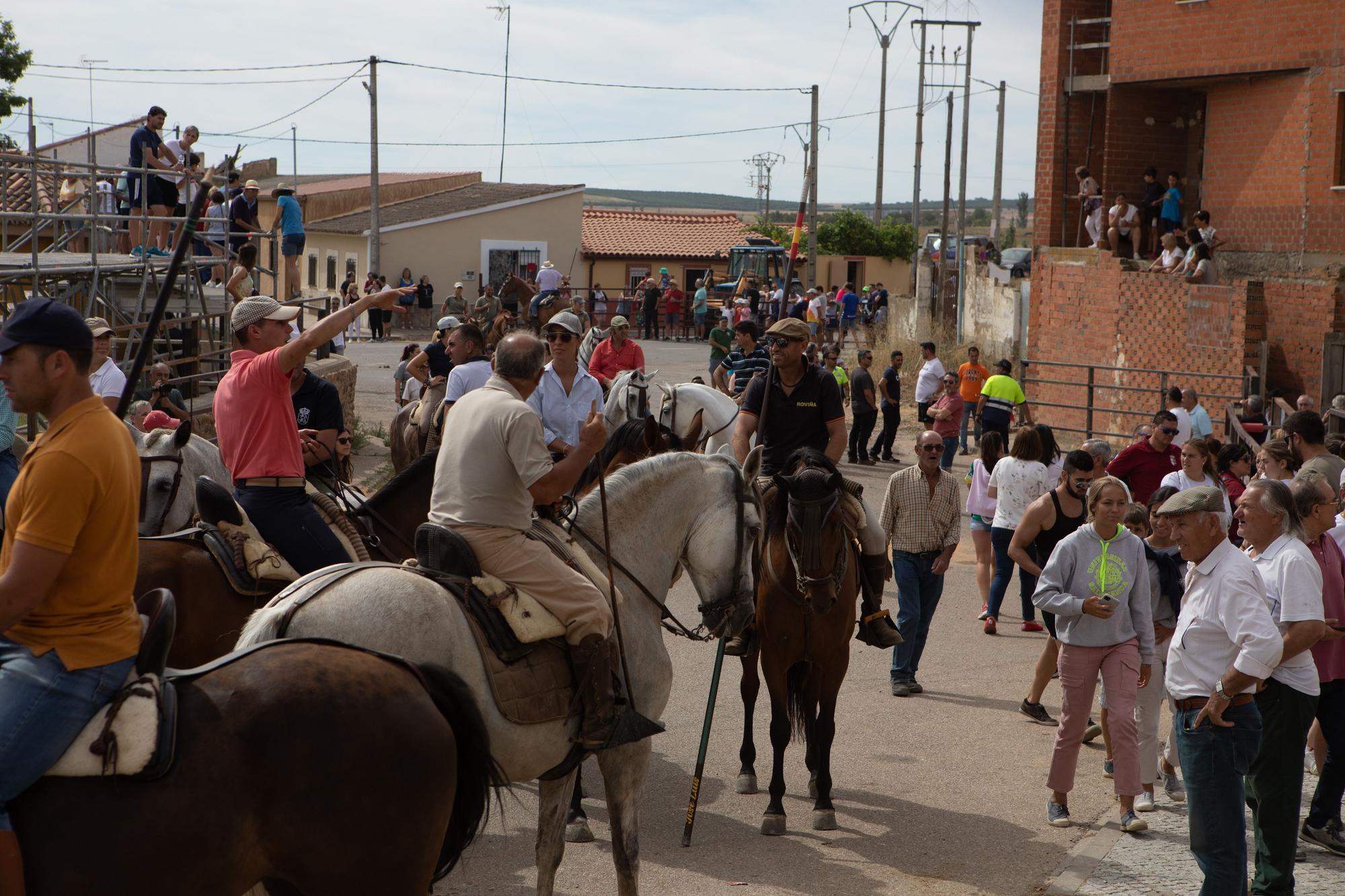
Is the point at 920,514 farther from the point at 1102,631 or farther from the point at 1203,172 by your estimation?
the point at 1203,172

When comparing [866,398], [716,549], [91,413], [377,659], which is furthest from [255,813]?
[866,398]

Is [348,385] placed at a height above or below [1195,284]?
below

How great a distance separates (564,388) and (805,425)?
196 cm

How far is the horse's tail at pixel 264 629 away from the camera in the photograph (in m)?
4.45

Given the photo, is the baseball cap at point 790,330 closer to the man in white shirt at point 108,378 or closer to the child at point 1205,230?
the man in white shirt at point 108,378

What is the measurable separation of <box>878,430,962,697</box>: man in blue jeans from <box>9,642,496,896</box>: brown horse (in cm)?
667

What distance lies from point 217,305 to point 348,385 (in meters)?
2.37

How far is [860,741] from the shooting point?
890 cm

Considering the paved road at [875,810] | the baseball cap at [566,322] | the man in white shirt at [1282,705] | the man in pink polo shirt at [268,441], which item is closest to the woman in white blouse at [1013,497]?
the paved road at [875,810]

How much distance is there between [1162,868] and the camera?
6715mm

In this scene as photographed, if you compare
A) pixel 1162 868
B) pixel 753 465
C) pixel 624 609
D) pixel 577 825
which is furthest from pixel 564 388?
pixel 1162 868

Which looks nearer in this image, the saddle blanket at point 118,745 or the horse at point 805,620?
the saddle blanket at point 118,745

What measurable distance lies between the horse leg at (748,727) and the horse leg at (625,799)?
7.27ft

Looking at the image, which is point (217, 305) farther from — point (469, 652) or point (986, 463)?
point (469, 652)
